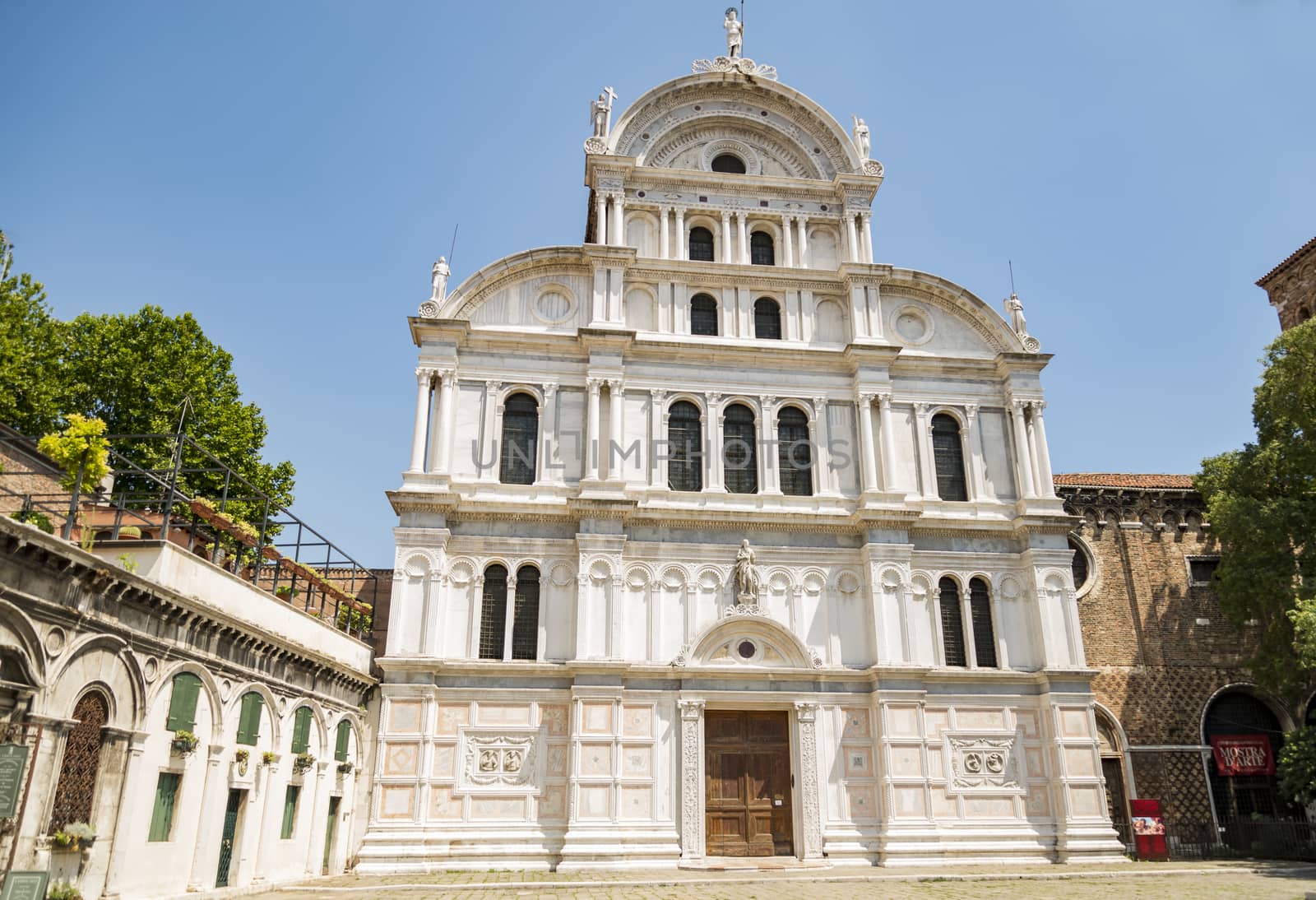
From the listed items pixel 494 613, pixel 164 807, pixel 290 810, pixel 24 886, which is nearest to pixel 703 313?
pixel 494 613

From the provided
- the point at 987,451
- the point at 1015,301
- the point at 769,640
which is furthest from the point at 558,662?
the point at 1015,301

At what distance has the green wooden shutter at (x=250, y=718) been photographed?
17.2m

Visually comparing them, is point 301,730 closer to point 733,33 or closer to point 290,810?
point 290,810

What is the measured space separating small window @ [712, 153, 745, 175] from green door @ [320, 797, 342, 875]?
20.0 metres

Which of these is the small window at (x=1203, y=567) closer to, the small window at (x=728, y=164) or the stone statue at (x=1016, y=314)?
the stone statue at (x=1016, y=314)

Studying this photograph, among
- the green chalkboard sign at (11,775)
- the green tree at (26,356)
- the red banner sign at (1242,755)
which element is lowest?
the green chalkboard sign at (11,775)

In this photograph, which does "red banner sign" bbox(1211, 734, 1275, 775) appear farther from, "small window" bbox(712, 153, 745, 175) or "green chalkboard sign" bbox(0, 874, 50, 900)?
"green chalkboard sign" bbox(0, 874, 50, 900)

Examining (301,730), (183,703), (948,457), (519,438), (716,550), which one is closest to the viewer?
(183,703)

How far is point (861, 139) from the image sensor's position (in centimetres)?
2880

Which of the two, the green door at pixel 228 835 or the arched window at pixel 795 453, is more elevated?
the arched window at pixel 795 453

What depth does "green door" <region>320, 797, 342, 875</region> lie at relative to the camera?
2069 cm

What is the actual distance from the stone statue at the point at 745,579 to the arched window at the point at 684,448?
2.14 metres

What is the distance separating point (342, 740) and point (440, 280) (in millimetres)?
11840

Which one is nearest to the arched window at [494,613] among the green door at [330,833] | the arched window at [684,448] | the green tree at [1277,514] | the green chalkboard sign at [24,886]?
the green door at [330,833]
